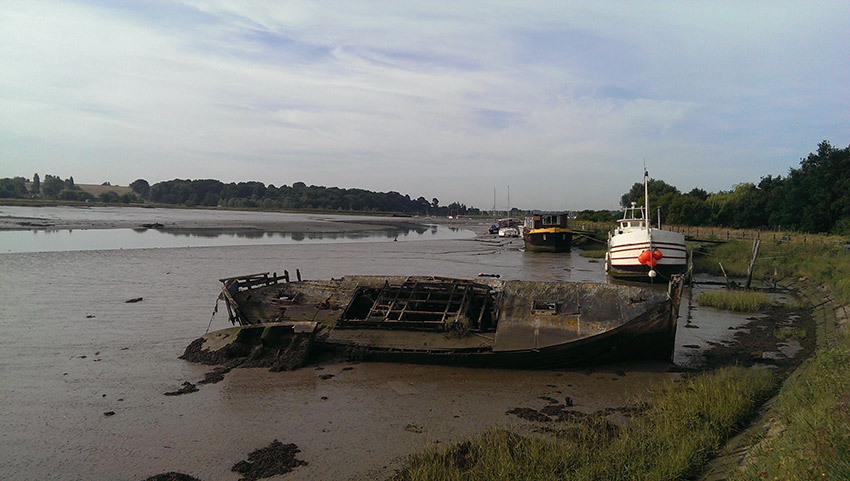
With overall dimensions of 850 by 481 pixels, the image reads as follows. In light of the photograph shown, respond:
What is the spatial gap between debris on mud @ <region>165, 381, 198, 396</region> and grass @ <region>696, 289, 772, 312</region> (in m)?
16.5

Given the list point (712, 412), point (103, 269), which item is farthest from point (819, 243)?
point (103, 269)

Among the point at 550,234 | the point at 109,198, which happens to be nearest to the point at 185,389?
the point at 550,234

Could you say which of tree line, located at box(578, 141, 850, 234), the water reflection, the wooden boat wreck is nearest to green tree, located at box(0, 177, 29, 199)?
the water reflection

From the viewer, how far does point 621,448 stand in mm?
5930

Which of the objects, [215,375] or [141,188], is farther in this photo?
[141,188]

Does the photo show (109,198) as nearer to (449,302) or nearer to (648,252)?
(648,252)

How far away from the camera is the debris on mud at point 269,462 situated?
6539 mm

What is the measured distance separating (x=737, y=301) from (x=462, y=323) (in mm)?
11685

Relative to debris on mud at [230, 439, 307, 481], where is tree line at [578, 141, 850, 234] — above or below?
above

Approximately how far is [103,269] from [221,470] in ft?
75.3

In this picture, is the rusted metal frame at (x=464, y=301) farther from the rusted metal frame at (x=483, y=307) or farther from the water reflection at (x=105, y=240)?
the water reflection at (x=105, y=240)

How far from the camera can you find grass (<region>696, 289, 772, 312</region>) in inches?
679

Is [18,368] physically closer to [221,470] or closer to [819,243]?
[221,470]

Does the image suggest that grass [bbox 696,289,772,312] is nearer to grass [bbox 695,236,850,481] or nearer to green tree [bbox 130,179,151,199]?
grass [bbox 695,236,850,481]
